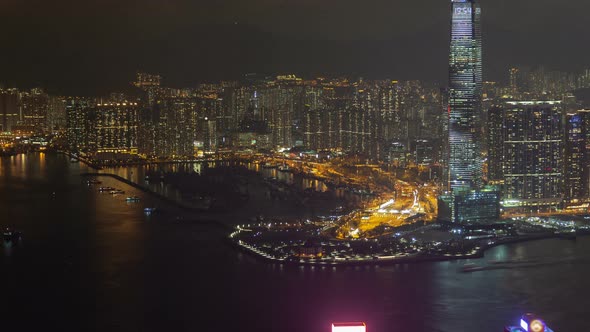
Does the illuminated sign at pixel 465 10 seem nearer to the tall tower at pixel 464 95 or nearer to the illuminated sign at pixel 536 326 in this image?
the tall tower at pixel 464 95

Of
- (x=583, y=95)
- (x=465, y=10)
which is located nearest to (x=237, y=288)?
(x=465, y=10)

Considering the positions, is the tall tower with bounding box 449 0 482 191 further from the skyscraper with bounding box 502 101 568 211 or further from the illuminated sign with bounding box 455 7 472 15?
the skyscraper with bounding box 502 101 568 211

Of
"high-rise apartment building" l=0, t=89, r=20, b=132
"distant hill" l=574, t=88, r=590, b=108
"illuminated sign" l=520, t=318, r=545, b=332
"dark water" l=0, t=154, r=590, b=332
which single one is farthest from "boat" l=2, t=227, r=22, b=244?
"high-rise apartment building" l=0, t=89, r=20, b=132

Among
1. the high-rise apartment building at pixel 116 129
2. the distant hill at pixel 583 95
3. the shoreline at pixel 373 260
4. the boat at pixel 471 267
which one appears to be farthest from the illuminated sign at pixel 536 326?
the high-rise apartment building at pixel 116 129

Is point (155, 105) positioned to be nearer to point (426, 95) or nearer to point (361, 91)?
point (361, 91)

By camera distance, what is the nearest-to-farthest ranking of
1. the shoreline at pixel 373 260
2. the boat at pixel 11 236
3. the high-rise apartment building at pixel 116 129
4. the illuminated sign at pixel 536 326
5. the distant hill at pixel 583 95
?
the illuminated sign at pixel 536 326 → the shoreline at pixel 373 260 → the boat at pixel 11 236 → the distant hill at pixel 583 95 → the high-rise apartment building at pixel 116 129

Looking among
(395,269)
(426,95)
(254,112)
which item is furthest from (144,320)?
(254,112)
